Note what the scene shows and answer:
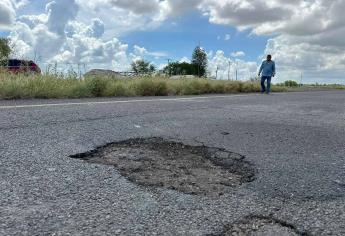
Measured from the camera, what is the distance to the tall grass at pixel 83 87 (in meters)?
9.64

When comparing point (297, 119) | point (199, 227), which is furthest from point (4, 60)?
point (199, 227)

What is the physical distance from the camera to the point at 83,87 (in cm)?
1131

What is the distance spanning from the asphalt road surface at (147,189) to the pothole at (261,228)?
Result: 1 cm

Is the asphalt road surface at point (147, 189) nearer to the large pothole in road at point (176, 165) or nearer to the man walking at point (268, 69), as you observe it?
the large pothole in road at point (176, 165)

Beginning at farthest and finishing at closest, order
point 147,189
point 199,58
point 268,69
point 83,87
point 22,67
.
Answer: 1. point 199,58
2. point 268,69
3. point 22,67
4. point 83,87
5. point 147,189

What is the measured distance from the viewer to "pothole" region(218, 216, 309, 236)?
2189 mm

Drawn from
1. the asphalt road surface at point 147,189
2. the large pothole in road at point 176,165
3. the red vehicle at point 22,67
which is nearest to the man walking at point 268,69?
the red vehicle at point 22,67

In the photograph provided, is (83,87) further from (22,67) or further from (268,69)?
(268,69)

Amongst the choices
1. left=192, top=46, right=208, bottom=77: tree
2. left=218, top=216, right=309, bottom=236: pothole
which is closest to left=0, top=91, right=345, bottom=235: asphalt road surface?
left=218, top=216, right=309, bottom=236: pothole

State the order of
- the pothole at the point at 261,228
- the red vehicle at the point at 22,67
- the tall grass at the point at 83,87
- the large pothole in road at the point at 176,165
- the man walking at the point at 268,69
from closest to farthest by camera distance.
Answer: the pothole at the point at 261,228, the large pothole in road at the point at 176,165, the tall grass at the point at 83,87, the red vehicle at the point at 22,67, the man walking at the point at 268,69

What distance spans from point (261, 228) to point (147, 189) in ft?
2.75

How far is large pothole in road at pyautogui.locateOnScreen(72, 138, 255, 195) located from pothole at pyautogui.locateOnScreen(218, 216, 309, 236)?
0.49m

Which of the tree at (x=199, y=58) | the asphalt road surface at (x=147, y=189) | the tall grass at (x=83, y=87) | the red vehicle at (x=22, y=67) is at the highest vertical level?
the tree at (x=199, y=58)

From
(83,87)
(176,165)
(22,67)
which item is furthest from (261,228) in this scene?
(22,67)
